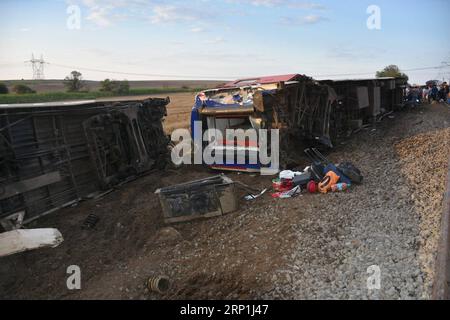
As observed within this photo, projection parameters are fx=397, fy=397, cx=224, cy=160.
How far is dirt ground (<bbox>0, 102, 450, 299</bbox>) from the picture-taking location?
4.47 m

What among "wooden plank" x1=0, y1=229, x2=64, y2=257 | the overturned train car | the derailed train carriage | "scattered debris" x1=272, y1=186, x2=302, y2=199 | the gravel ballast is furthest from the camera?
the derailed train carriage

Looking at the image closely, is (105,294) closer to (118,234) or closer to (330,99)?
(118,234)

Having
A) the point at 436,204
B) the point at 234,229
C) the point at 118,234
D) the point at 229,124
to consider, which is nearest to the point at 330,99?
the point at 229,124

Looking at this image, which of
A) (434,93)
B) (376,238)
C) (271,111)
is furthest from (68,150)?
(434,93)

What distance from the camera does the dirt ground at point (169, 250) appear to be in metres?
4.47

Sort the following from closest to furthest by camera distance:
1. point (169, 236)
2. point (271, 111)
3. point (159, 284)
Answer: point (159, 284)
point (169, 236)
point (271, 111)

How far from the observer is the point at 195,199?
6344 mm

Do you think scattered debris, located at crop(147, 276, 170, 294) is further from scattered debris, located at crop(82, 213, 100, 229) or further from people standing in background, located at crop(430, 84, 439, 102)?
people standing in background, located at crop(430, 84, 439, 102)

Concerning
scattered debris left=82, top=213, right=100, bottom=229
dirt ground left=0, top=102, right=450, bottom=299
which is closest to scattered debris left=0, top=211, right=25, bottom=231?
dirt ground left=0, top=102, right=450, bottom=299

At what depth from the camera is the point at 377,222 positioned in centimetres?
543

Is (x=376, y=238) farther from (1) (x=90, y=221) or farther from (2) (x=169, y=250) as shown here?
(1) (x=90, y=221)

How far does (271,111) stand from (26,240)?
5.19m

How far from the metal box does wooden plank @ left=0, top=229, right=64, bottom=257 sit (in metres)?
1.66

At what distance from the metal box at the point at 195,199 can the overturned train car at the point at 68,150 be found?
7.28 feet
